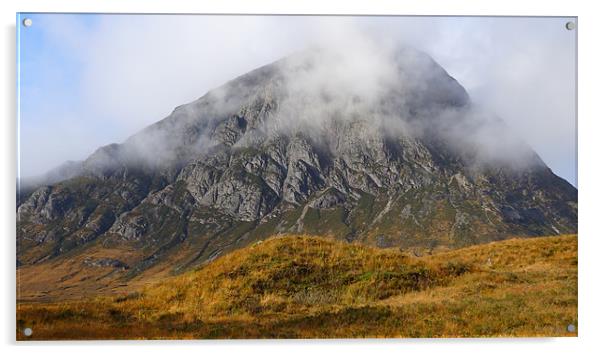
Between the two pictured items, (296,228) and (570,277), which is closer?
(570,277)

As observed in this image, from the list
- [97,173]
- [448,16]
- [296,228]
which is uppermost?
[448,16]

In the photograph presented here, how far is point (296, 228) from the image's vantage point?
209 feet

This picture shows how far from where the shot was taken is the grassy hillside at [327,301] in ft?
51.7

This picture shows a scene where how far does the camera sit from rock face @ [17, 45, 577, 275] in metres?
34.7

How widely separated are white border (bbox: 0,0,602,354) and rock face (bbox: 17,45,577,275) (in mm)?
1215

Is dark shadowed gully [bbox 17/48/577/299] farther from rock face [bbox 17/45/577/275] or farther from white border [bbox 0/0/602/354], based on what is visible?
white border [bbox 0/0/602/354]

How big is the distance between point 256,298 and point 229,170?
A: 139 feet

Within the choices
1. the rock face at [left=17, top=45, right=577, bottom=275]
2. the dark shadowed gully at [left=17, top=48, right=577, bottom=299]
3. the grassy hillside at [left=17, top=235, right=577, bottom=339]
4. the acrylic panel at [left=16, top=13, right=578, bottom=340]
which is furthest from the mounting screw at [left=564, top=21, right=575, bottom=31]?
the grassy hillside at [left=17, top=235, right=577, bottom=339]

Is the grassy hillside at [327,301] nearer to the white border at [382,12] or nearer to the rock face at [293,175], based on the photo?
the white border at [382,12]

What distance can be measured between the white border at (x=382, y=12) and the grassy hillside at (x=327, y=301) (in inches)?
13.6

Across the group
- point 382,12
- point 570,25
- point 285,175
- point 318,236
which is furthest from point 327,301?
point 285,175

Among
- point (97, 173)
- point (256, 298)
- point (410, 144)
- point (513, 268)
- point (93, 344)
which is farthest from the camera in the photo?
point (410, 144)
